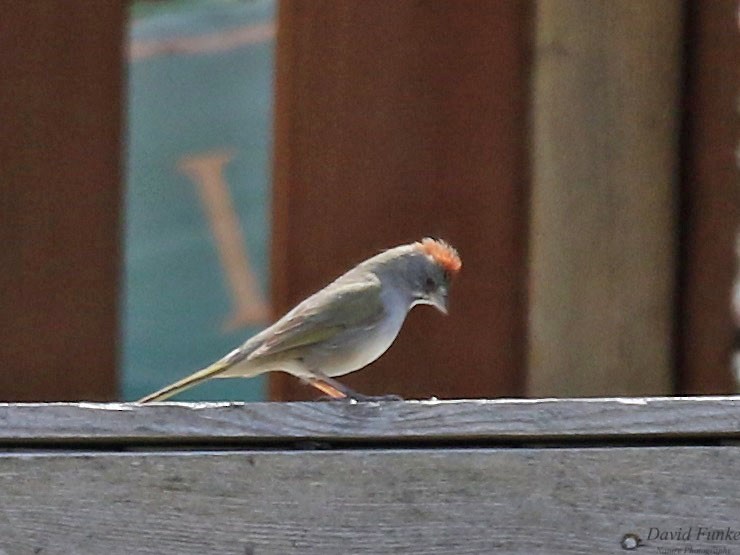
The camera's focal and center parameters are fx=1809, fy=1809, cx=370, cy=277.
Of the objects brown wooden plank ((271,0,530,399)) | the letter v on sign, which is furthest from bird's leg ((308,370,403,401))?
the letter v on sign

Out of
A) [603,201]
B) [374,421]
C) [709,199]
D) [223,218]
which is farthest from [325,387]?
[223,218]

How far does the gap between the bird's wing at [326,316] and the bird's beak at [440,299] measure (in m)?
0.16

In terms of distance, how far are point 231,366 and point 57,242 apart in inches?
32.5

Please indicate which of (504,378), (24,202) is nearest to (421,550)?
(504,378)

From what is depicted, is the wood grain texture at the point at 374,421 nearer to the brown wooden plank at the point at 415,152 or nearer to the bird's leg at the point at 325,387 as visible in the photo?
the bird's leg at the point at 325,387

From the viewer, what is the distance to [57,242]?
4.63 metres

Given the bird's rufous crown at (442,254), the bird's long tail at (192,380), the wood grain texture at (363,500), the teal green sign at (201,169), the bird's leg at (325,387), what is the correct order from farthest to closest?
1. the teal green sign at (201,169)
2. the bird's rufous crown at (442,254)
3. the bird's leg at (325,387)
4. the bird's long tail at (192,380)
5. the wood grain texture at (363,500)

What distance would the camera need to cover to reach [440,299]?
15.1 feet

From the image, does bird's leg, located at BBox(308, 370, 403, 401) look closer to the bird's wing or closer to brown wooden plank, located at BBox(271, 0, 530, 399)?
the bird's wing

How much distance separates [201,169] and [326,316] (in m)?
3.92

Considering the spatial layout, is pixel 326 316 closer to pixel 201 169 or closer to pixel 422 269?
pixel 422 269

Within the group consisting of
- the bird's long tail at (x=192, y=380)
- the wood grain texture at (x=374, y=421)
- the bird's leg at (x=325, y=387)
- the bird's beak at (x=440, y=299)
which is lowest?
the bird's leg at (x=325, y=387)

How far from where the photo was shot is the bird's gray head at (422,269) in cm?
441

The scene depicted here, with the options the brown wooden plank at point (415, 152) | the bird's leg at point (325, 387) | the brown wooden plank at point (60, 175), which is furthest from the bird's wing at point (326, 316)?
the brown wooden plank at point (60, 175)
